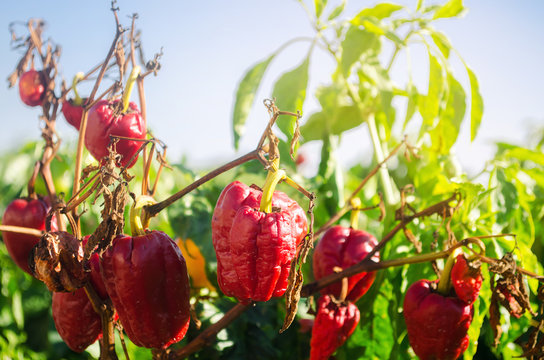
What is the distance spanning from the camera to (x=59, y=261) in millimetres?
570

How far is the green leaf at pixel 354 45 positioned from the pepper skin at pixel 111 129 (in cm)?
49

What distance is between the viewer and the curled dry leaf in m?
0.56

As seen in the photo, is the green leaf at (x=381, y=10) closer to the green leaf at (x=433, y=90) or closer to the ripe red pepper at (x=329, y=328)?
the green leaf at (x=433, y=90)

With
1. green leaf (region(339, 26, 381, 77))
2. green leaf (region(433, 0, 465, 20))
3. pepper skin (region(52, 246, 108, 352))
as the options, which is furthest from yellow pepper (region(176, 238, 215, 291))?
green leaf (region(433, 0, 465, 20))

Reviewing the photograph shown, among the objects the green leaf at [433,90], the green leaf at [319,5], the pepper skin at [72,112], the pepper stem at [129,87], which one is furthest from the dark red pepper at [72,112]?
the green leaf at [433,90]

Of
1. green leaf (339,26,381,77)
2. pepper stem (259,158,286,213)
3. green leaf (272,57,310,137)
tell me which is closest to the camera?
pepper stem (259,158,286,213)

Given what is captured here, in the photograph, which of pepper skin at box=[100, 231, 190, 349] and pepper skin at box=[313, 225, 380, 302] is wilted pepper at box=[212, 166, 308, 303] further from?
pepper skin at box=[313, 225, 380, 302]

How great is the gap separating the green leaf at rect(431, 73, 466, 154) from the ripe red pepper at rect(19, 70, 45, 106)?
2.57 feet

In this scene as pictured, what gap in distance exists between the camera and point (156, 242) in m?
0.59

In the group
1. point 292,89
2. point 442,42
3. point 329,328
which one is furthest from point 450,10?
point 329,328

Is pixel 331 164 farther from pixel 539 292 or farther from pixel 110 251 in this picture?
pixel 110 251

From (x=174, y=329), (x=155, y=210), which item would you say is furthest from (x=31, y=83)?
(x=174, y=329)

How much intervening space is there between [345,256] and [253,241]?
0.34 m

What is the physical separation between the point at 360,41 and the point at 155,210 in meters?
0.61
